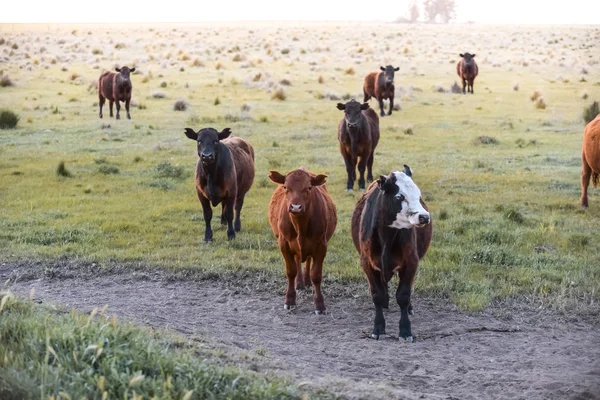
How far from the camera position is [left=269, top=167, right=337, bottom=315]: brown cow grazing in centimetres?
783

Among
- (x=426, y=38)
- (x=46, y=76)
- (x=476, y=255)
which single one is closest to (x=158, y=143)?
(x=476, y=255)

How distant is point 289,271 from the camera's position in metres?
8.19

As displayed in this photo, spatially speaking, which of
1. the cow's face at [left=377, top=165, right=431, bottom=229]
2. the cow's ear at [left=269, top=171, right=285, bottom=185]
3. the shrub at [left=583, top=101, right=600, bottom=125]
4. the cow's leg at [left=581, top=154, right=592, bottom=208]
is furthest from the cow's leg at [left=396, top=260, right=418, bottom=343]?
the shrub at [left=583, top=101, right=600, bottom=125]

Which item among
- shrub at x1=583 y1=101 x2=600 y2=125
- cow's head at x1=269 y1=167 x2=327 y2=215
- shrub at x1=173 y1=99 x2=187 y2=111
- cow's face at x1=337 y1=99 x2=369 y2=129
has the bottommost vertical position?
shrub at x1=173 y1=99 x2=187 y2=111

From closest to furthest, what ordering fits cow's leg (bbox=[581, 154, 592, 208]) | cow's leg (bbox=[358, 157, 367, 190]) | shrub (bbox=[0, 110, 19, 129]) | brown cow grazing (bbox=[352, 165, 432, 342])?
brown cow grazing (bbox=[352, 165, 432, 342])
cow's leg (bbox=[581, 154, 592, 208])
cow's leg (bbox=[358, 157, 367, 190])
shrub (bbox=[0, 110, 19, 129])

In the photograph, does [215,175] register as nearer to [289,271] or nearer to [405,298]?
[289,271]

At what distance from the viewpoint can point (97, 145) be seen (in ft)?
62.7

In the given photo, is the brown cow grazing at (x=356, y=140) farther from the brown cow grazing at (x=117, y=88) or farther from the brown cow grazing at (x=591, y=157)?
the brown cow grazing at (x=117, y=88)


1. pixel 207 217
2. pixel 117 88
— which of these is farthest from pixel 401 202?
pixel 117 88

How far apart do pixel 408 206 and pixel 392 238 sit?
1.33ft

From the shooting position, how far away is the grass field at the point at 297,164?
980cm

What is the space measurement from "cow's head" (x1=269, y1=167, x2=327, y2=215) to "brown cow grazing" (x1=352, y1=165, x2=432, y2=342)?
0.68 meters

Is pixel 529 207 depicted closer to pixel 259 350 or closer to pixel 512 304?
pixel 512 304

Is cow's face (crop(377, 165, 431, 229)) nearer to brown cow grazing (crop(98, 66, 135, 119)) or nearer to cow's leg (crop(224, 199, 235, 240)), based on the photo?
cow's leg (crop(224, 199, 235, 240))
